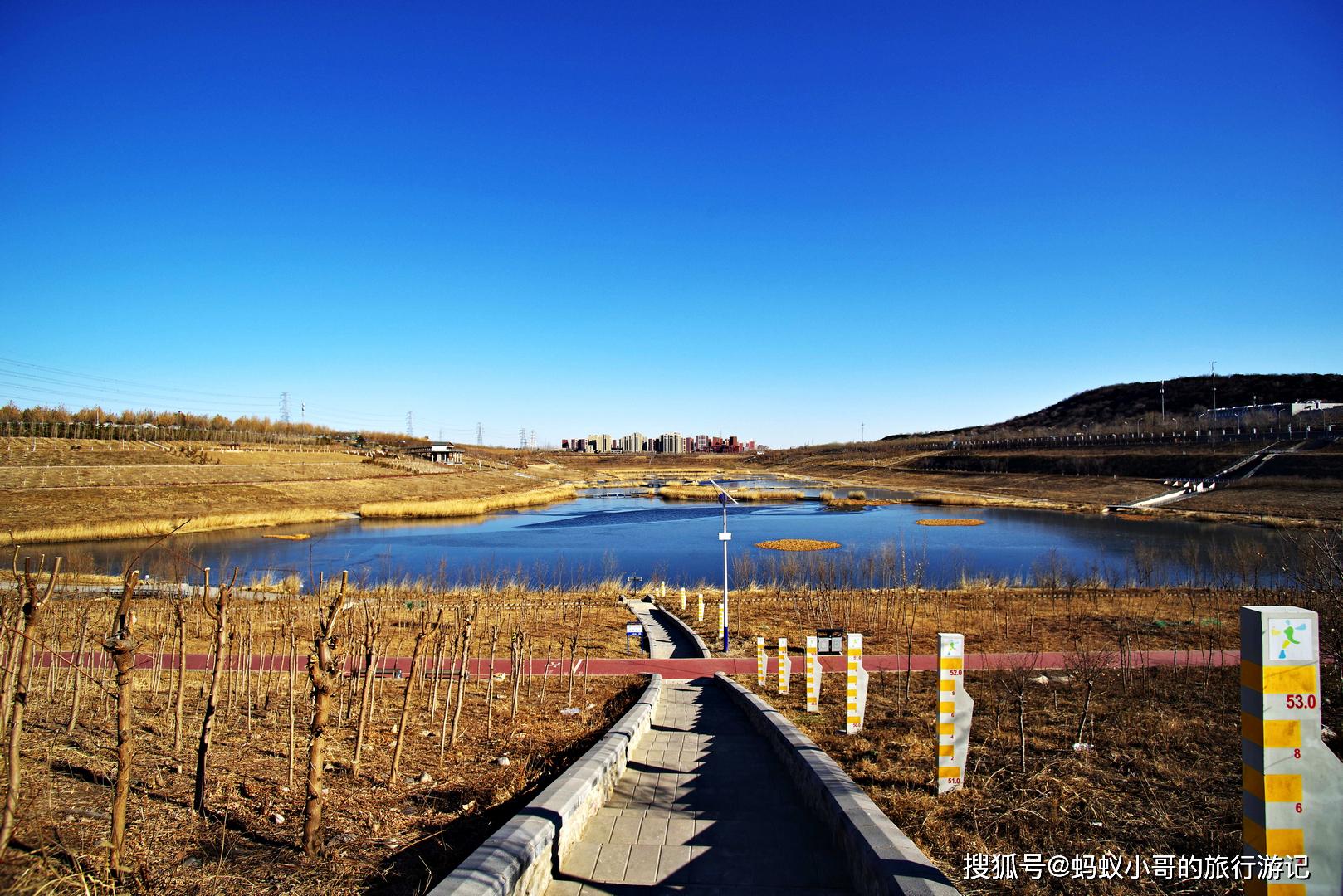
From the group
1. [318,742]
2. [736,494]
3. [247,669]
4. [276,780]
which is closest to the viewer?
[318,742]

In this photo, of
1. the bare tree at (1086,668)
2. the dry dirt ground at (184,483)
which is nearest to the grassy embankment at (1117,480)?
the bare tree at (1086,668)

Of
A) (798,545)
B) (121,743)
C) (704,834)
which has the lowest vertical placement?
(798,545)

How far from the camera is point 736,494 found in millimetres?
91188

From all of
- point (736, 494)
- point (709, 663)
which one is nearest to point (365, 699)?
point (709, 663)

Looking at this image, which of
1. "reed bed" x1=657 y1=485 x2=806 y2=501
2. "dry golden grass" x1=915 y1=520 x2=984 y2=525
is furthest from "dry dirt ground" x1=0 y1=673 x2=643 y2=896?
"reed bed" x1=657 y1=485 x2=806 y2=501

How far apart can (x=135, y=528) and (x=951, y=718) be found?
184 feet

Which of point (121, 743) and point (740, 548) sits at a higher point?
point (121, 743)

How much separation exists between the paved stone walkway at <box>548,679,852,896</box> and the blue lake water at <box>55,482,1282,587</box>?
20024 mm

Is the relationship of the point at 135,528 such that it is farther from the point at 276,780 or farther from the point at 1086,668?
the point at 1086,668

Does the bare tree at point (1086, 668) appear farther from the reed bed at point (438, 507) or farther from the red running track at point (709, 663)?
the reed bed at point (438, 507)

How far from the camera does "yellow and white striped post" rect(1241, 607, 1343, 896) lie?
3.84 metres

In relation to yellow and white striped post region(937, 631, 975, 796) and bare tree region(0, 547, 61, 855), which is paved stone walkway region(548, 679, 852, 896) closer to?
yellow and white striped post region(937, 631, 975, 796)

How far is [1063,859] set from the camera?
5.36 m

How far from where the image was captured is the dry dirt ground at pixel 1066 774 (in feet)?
18.7
